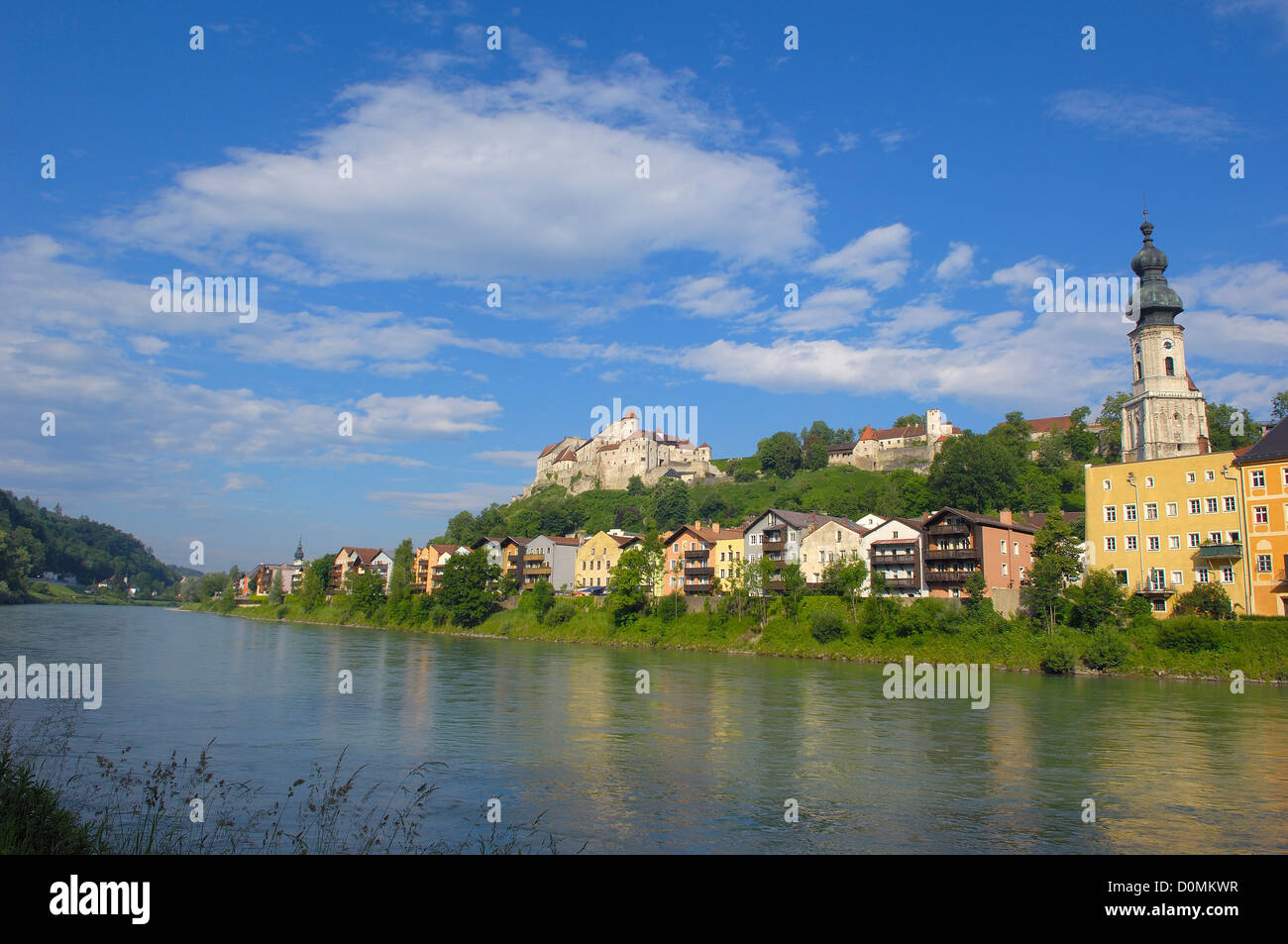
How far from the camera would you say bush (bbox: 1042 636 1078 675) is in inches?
1833

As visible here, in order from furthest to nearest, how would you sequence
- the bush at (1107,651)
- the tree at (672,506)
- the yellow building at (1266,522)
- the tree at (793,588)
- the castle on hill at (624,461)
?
the castle on hill at (624,461), the tree at (672,506), the tree at (793,588), the yellow building at (1266,522), the bush at (1107,651)

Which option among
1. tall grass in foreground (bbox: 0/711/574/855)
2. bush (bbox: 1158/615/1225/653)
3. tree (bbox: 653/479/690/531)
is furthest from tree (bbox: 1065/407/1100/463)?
tall grass in foreground (bbox: 0/711/574/855)

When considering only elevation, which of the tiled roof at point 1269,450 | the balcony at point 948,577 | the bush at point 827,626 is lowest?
the bush at point 827,626

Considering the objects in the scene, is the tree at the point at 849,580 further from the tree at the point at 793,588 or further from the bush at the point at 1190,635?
the bush at the point at 1190,635

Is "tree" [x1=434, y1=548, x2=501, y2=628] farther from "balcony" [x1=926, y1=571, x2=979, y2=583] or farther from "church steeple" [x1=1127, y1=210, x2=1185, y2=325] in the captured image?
"church steeple" [x1=1127, y1=210, x2=1185, y2=325]

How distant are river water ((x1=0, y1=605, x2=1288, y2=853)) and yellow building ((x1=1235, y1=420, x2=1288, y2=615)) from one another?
9244 mm

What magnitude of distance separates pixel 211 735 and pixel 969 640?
146 feet

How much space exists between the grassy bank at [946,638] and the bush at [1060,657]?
61 millimetres

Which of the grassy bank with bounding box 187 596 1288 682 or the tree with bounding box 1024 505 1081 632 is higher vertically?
the tree with bounding box 1024 505 1081 632

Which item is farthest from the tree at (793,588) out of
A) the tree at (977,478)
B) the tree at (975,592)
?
the tree at (977,478)

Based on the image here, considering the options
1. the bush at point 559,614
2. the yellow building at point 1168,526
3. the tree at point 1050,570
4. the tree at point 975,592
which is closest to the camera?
the yellow building at point 1168,526

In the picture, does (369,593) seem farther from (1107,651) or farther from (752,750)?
(752,750)

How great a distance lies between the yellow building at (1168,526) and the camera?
160 feet

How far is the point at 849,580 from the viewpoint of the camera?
2420 inches
